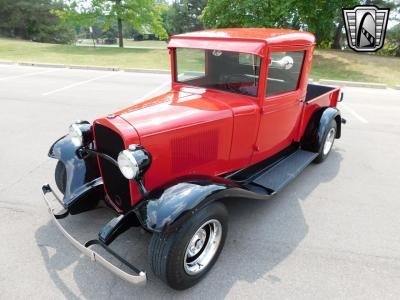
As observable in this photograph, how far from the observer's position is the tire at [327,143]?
449cm

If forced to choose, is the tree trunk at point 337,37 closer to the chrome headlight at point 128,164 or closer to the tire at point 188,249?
the tire at point 188,249

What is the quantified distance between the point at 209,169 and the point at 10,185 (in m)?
2.59

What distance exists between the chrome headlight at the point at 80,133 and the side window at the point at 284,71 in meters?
1.85

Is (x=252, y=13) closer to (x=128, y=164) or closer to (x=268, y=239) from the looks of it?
(x=268, y=239)

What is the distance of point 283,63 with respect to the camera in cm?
325

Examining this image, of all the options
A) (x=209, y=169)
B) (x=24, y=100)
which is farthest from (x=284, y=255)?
(x=24, y=100)

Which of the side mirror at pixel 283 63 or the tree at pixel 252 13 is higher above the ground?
the tree at pixel 252 13

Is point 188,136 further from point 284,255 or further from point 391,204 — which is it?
point 391,204

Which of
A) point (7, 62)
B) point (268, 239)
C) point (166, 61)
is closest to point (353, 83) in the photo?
point (166, 61)

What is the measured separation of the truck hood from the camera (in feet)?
8.58

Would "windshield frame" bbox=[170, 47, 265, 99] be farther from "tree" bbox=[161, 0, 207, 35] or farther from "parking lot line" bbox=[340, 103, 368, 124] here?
"tree" bbox=[161, 0, 207, 35]

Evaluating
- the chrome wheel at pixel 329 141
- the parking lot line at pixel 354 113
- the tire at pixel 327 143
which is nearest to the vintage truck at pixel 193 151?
the tire at pixel 327 143

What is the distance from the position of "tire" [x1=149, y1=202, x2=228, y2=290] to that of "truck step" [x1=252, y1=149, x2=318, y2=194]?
0.89m

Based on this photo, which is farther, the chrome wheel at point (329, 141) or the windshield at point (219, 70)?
the chrome wheel at point (329, 141)
